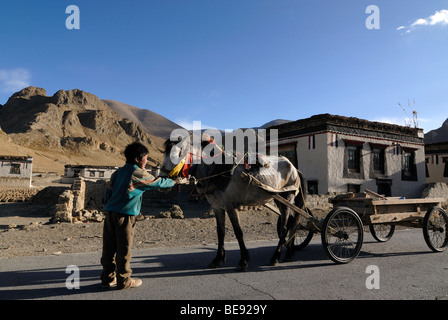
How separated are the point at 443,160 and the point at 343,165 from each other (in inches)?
862

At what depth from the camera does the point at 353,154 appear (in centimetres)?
2169

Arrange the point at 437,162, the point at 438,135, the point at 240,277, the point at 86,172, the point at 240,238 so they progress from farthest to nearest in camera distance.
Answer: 1. the point at 438,135
2. the point at 86,172
3. the point at 437,162
4. the point at 240,238
5. the point at 240,277

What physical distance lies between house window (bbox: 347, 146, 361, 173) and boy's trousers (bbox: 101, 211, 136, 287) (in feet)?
66.6

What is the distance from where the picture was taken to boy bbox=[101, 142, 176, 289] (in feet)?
12.3

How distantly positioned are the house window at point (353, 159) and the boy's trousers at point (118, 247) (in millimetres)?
20301

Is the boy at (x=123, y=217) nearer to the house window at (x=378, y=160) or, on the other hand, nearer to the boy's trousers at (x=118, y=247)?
the boy's trousers at (x=118, y=247)

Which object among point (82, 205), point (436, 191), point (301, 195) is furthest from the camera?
point (436, 191)

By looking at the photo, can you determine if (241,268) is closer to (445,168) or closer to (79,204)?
(79,204)

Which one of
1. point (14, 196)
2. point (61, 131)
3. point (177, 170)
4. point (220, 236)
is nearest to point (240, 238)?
point (220, 236)

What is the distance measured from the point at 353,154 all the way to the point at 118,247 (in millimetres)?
21064

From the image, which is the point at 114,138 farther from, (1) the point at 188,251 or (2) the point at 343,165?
(1) the point at 188,251

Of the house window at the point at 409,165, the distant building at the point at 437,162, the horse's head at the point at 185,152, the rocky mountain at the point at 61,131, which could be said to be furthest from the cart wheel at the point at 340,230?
the rocky mountain at the point at 61,131

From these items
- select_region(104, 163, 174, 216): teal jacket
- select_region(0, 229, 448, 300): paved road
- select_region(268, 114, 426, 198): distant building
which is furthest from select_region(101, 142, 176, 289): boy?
select_region(268, 114, 426, 198): distant building
